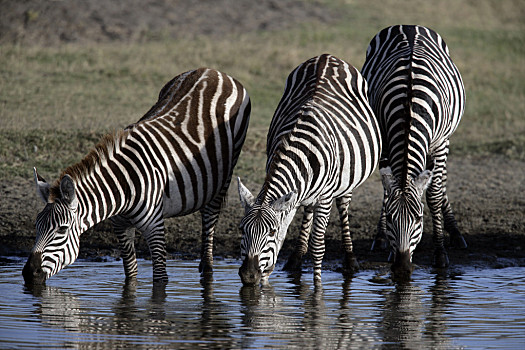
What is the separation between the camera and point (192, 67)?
19453 millimetres

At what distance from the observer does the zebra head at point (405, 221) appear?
7.39 metres

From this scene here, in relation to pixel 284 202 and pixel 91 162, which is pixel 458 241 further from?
pixel 91 162

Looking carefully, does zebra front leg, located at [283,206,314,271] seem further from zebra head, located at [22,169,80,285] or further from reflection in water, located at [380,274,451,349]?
zebra head, located at [22,169,80,285]

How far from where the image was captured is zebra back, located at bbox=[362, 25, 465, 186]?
8.15m

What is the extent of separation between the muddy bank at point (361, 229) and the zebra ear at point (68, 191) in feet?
8.78

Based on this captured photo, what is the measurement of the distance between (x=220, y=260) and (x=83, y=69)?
10.3 meters

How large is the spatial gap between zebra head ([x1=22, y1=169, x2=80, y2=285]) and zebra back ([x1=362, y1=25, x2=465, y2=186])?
3.21 meters

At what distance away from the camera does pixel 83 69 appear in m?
18.1

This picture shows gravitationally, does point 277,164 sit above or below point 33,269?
above

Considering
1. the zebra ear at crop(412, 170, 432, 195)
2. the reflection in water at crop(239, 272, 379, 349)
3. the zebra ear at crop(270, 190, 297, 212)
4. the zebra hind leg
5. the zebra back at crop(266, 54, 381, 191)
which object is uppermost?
the zebra back at crop(266, 54, 381, 191)

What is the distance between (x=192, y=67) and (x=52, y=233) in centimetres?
1328

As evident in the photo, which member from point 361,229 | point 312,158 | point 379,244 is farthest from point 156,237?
point 361,229

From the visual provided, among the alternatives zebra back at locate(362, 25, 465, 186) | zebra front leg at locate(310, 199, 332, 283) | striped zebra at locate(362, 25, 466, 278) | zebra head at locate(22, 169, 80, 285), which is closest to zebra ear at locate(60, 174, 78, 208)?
zebra head at locate(22, 169, 80, 285)

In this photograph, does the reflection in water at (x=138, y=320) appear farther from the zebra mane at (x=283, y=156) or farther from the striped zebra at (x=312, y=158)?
the zebra mane at (x=283, y=156)
